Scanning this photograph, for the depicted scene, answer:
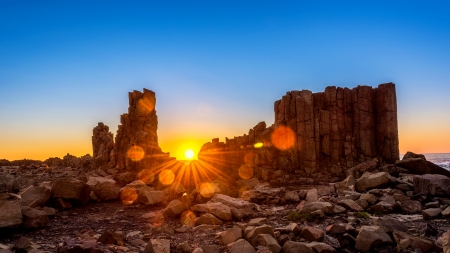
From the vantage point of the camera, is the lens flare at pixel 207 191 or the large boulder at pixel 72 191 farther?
the lens flare at pixel 207 191

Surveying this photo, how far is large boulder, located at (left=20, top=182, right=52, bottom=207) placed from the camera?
493 inches

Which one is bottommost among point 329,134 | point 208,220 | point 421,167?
point 208,220

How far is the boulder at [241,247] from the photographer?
735 centimetres

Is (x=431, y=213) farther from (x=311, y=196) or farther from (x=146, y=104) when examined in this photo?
(x=146, y=104)

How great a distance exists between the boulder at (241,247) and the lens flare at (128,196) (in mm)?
10434

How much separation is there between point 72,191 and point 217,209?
25.3 feet

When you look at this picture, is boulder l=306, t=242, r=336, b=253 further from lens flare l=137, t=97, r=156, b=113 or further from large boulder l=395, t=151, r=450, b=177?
lens flare l=137, t=97, r=156, b=113

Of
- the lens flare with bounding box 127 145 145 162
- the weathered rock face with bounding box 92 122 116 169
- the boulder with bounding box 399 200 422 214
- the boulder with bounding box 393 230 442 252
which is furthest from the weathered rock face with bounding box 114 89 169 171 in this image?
the boulder with bounding box 393 230 442 252

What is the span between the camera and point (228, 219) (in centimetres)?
1161

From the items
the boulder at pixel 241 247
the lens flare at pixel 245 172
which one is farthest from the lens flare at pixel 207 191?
the lens flare at pixel 245 172

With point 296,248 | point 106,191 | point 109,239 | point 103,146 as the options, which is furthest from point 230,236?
point 103,146

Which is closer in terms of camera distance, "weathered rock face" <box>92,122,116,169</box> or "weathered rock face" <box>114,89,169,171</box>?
"weathered rock face" <box>114,89,169,171</box>

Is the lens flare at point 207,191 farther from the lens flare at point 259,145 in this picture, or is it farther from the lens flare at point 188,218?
the lens flare at point 259,145

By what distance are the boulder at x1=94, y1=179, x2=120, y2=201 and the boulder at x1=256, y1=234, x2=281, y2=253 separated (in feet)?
38.0
